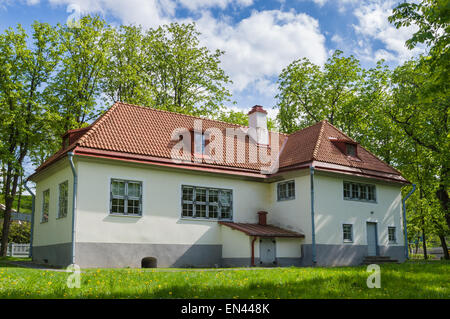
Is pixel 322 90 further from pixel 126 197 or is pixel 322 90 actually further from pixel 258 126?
pixel 126 197

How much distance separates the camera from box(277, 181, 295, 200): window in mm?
21547

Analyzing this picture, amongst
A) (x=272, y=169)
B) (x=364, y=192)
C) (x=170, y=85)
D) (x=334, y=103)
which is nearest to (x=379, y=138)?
(x=334, y=103)

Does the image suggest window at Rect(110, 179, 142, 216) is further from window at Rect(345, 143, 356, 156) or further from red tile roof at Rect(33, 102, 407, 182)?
window at Rect(345, 143, 356, 156)

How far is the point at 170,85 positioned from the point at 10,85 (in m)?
12.4

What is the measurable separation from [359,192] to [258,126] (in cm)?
640

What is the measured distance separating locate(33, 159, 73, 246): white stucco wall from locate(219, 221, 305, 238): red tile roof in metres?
6.61

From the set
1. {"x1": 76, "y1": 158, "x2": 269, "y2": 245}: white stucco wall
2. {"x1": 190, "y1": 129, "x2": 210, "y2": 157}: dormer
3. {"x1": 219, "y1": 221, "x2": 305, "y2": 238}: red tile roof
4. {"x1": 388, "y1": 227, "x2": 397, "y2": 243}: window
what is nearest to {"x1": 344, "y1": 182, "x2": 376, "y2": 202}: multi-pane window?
{"x1": 388, "y1": 227, "x2": 397, "y2": 243}: window

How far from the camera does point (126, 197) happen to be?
18109mm

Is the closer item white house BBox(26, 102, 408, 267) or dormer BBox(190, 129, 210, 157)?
white house BBox(26, 102, 408, 267)

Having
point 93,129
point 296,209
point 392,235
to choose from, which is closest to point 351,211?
point 296,209

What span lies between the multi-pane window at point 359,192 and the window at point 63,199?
12721 millimetres

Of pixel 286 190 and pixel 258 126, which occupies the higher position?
pixel 258 126

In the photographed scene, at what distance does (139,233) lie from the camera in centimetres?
1812
